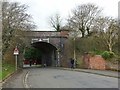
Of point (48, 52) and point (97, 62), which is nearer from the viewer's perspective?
point (97, 62)

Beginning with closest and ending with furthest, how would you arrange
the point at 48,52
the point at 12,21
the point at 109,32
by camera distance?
the point at 12,21, the point at 109,32, the point at 48,52

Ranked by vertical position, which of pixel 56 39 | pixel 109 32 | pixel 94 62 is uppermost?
pixel 109 32

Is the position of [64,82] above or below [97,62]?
below

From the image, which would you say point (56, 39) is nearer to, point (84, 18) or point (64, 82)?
point (84, 18)

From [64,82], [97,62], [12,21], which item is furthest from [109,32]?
[64,82]

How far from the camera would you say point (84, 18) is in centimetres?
6372

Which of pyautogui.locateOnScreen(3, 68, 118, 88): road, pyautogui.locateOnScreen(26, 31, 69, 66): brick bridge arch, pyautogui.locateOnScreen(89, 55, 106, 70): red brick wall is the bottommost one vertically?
pyautogui.locateOnScreen(3, 68, 118, 88): road

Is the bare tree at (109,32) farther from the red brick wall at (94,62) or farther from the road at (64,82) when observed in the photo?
the road at (64,82)

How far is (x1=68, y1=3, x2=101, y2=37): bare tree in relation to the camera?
203ft

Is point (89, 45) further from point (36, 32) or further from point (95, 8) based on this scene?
point (95, 8)

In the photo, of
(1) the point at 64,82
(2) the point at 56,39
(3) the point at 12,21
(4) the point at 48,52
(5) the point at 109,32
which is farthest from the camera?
(4) the point at 48,52

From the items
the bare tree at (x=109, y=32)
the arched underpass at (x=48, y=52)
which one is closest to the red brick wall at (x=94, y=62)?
the bare tree at (x=109, y=32)

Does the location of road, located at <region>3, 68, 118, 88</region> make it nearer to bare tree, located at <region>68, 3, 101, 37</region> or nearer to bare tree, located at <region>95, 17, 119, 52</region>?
bare tree, located at <region>95, 17, 119, 52</region>

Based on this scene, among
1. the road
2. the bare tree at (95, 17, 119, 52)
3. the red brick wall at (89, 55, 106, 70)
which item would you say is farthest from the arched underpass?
the road
